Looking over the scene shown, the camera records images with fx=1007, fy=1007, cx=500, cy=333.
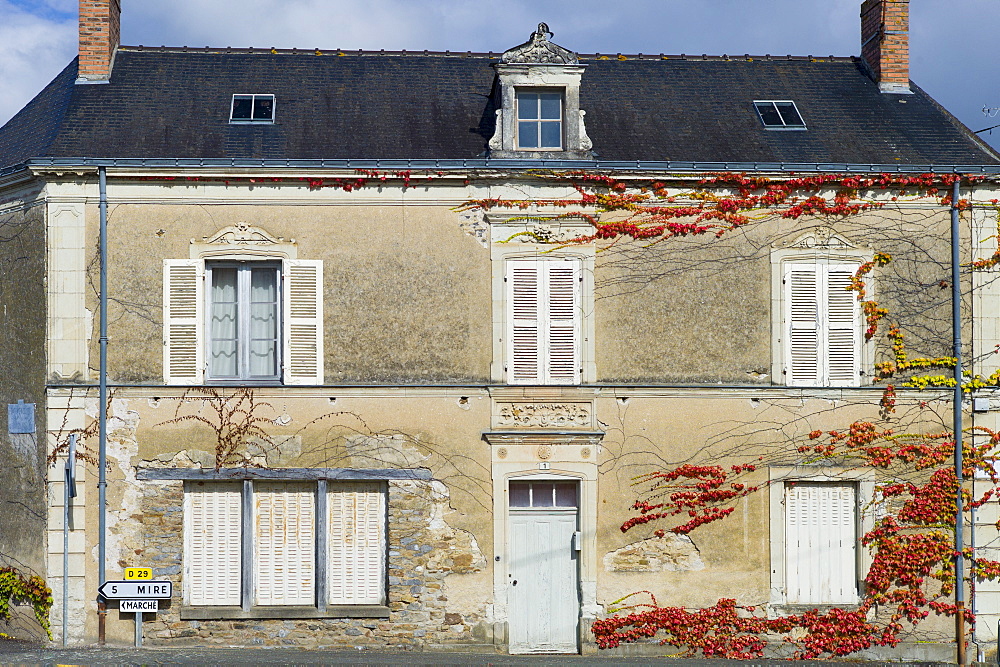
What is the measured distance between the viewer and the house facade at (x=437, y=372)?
37.4ft

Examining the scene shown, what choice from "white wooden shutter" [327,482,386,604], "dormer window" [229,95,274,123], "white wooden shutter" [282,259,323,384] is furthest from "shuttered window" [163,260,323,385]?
"dormer window" [229,95,274,123]

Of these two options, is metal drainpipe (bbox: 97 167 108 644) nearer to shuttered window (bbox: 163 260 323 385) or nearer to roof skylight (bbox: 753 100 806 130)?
shuttered window (bbox: 163 260 323 385)

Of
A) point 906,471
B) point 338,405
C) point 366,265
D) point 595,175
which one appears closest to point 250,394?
point 338,405

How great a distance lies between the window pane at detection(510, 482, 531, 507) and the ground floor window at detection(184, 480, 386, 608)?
4.90 feet

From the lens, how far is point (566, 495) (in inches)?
463

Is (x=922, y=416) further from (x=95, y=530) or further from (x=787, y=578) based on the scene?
(x=95, y=530)

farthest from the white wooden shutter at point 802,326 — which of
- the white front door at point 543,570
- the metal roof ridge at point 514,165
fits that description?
the white front door at point 543,570

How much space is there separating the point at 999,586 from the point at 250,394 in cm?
898

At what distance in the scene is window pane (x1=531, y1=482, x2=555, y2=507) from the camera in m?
11.8

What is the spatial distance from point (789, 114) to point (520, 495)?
20.0 feet

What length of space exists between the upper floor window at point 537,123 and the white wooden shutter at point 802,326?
3.18 m

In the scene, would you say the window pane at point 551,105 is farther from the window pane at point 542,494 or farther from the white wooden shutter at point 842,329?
the window pane at point 542,494

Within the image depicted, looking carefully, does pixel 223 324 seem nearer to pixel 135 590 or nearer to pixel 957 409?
pixel 135 590

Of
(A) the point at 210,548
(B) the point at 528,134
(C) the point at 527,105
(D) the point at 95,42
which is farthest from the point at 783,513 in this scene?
(D) the point at 95,42
